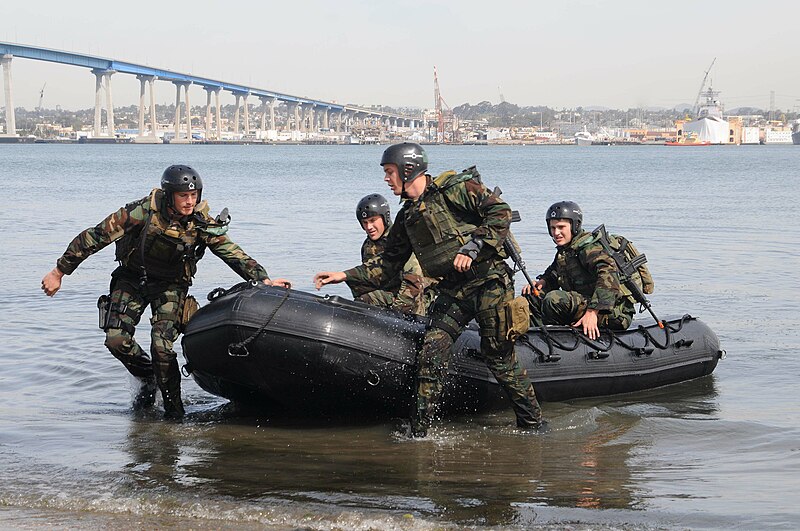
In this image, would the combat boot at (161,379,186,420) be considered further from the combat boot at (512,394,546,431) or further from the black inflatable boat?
the combat boot at (512,394,546,431)

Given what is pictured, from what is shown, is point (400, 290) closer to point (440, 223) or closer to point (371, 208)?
point (371, 208)

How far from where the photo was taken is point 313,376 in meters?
7.00

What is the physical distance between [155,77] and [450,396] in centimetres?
11829

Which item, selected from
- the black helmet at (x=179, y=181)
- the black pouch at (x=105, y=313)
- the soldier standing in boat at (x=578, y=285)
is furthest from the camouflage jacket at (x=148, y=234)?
the soldier standing in boat at (x=578, y=285)

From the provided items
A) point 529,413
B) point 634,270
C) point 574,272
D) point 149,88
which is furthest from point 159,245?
point 149,88

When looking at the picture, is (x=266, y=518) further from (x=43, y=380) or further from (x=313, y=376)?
(x=43, y=380)

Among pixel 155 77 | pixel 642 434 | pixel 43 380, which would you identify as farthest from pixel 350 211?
pixel 155 77

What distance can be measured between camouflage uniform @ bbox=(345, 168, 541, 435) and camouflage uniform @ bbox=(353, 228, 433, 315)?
3.08 feet

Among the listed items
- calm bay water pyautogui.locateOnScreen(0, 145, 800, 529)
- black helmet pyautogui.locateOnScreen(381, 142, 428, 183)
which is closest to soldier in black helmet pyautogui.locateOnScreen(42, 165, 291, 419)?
calm bay water pyautogui.locateOnScreen(0, 145, 800, 529)

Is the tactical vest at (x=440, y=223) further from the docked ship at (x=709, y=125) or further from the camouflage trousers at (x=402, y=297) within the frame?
the docked ship at (x=709, y=125)

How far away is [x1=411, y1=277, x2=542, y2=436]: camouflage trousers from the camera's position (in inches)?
264

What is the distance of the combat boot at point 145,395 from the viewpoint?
26.3ft

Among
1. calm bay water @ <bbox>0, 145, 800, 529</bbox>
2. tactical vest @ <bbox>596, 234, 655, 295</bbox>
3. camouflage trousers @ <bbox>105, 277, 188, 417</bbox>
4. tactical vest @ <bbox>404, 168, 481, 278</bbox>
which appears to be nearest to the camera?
calm bay water @ <bbox>0, 145, 800, 529</bbox>

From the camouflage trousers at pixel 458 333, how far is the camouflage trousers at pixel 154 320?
5.59 feet
